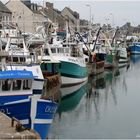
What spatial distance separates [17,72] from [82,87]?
2396 centimetres

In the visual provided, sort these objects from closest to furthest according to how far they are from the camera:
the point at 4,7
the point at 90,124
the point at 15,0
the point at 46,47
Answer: the point at 90,124, the point at 46,47, the point at 4,7, the point at 15,0

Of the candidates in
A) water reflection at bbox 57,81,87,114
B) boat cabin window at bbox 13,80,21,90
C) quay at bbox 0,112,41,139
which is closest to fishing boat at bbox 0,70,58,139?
boat cabin window at bbox 13,80,21,90

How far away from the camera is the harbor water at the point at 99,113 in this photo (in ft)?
83.9

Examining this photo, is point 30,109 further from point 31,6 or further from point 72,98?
point 31,6

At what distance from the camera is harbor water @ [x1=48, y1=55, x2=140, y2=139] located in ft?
83.9

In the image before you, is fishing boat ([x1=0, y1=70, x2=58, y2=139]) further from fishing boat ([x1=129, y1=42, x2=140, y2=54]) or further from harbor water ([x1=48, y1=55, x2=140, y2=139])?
fishing boat ([x1=129, y1=42, x2=140, y2=54])

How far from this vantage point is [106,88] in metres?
49.8

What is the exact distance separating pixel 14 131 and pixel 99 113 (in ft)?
60.0

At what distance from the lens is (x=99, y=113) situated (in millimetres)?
32969

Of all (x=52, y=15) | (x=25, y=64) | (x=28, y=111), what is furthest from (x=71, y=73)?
(x=52, y=15)

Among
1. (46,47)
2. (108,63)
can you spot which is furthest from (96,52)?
(46,47)

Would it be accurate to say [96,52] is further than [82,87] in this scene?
Yes

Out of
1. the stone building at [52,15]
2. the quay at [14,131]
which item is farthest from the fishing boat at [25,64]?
the stone building at [52,15]

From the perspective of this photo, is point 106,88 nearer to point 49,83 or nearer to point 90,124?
point 49,83
